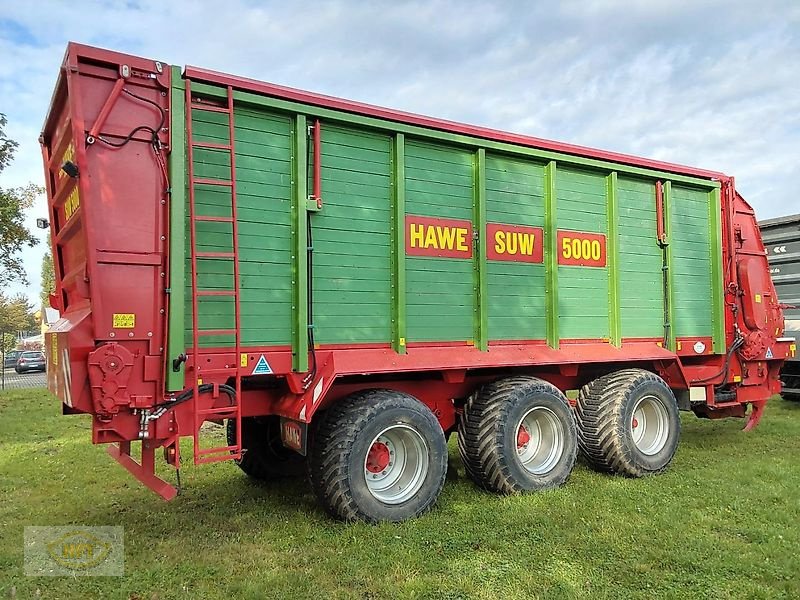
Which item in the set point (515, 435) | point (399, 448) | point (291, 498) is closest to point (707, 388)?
point (515, 435)

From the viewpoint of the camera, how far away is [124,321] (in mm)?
4418

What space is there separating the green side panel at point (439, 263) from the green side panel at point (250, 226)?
115 cm

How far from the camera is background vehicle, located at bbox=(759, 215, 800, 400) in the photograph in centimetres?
1070

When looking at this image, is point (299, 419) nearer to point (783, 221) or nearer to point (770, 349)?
point (770, 349)

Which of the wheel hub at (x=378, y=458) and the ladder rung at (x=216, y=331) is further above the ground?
the ladder rung at (x=216, y=331)

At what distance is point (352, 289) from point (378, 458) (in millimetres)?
1426

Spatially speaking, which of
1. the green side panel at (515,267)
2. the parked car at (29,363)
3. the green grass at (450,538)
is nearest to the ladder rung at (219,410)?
the green grass at (450,538)

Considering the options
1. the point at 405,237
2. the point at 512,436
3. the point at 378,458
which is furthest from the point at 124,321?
the point at 512,436

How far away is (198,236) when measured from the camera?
472 cm

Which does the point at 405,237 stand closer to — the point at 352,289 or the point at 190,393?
the point at 352,289

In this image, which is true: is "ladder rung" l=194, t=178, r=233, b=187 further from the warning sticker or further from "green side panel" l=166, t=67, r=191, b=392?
the warning sticker

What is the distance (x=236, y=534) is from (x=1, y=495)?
289cm

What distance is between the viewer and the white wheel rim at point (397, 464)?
5.27m

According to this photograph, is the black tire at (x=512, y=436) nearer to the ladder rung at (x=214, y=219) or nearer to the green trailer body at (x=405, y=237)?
the green trailer body at (x=405, y=237)
